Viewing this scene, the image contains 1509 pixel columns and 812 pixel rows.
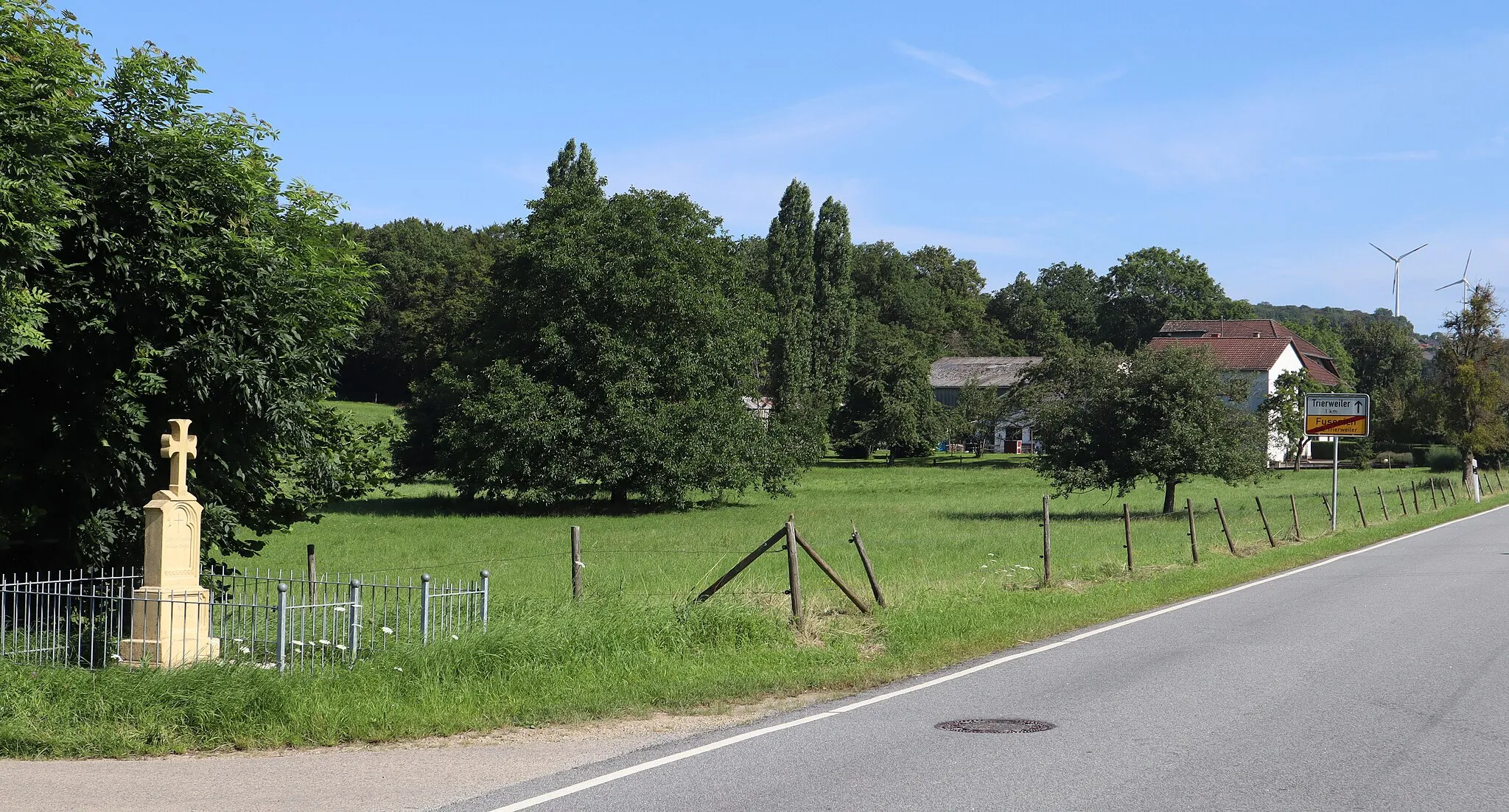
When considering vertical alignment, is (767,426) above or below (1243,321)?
below

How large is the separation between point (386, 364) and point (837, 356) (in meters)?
46.0

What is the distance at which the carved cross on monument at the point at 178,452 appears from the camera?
12023 millimetres

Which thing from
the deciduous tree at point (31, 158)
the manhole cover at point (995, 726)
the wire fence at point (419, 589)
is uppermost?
the deciduous tree at point (31, 158)

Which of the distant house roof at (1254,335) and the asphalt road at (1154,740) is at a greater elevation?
the distant house roof at (1254,335)

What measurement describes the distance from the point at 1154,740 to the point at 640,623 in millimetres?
5710

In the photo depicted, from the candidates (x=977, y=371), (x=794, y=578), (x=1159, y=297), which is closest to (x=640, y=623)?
(x=794, y=578)

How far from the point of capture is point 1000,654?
1362cm

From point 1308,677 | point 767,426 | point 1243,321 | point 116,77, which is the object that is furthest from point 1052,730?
point 1243,321

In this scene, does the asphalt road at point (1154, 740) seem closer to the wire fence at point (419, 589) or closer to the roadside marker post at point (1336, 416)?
the wire fence at point (419, 589)

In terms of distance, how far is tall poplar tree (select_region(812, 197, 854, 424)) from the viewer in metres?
84.2

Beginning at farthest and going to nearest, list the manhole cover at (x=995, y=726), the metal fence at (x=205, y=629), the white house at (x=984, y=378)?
the white house at (x=984, y=378), the metal fence at (x=205, y=629), the manhole cover at (x=995, y=726)

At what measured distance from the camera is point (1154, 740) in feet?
29.3

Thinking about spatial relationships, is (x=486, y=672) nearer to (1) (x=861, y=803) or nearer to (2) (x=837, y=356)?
(1) (x=861, y=803)

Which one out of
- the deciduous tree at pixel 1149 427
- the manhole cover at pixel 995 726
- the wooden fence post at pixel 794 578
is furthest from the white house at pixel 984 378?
the manhole cover at pixel 995 726
